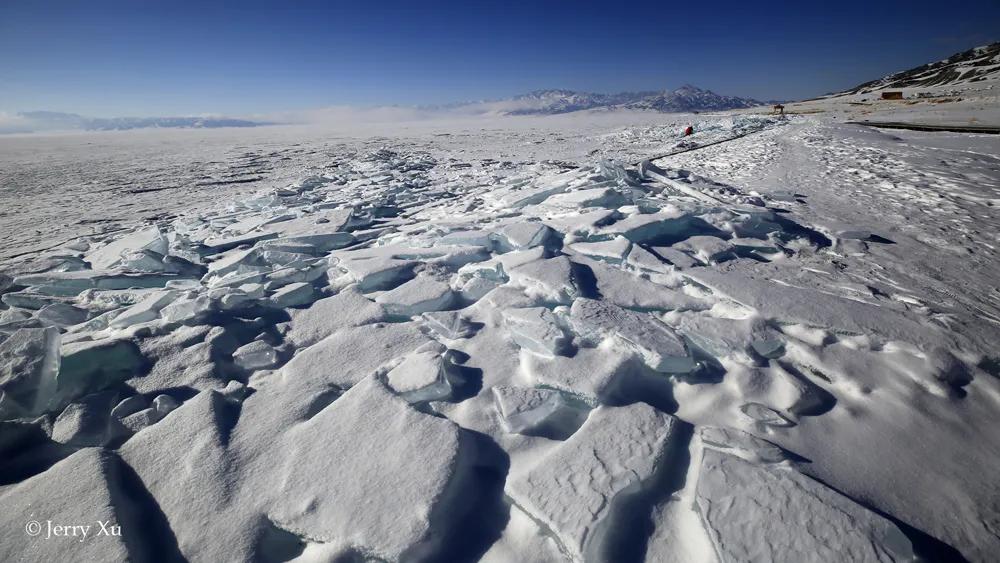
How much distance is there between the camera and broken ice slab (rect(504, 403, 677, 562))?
1193 millimetres

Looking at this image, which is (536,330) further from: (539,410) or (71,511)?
(71,511)

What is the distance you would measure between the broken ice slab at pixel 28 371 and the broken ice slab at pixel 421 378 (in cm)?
161

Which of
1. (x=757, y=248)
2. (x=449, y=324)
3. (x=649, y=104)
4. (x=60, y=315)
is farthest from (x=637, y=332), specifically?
(x=649, y=104)

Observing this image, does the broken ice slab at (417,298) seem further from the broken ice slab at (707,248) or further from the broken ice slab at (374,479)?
the broken ice slab at (707,248)

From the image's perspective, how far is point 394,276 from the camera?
3.09 meters

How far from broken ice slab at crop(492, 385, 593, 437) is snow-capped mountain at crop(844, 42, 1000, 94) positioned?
157 ft

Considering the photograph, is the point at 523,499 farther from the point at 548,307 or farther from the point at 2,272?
the point at 2,272

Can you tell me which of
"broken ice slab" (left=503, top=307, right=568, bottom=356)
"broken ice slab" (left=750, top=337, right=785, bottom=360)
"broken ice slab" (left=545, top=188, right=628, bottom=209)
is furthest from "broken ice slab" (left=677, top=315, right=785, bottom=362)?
"broken ice slab" (left=545, top=188, right=628, bottom=209)

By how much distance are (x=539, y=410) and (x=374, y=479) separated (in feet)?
2.26

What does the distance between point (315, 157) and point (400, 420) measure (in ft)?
49.8

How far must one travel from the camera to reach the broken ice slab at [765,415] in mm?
1579

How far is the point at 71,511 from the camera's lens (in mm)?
1372

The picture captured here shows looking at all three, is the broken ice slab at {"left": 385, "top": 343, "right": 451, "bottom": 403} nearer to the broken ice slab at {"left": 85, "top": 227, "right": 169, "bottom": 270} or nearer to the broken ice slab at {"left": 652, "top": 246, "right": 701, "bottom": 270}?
the broken ice slab at {"left": 652, "top": 246, "right": 701, "bottom": 270}

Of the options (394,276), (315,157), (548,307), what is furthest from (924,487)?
(315,157)
